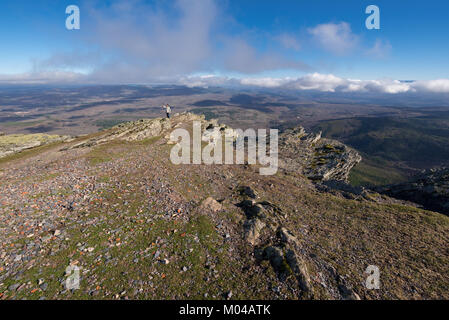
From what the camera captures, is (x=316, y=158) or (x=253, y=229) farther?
(x=316, y=158)

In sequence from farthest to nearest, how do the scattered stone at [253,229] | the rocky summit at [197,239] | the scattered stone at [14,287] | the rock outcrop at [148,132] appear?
the rock outcrop at [148,132], the scattered stone at [253,229], the rocky summit at [197,239], the scattered stone at [14,287]

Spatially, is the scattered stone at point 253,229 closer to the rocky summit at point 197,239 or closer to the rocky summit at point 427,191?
the rocky summit at point 197,239

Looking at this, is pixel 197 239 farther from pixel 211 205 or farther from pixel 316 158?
pixel 316 158

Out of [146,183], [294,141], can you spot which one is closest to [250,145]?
[294,141]

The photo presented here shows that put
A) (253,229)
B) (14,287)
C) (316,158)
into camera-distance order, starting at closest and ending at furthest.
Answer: (14,287) < (253,229) < (316,158)

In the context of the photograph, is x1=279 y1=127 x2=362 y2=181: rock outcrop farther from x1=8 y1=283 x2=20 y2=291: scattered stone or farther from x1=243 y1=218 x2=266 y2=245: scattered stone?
x1=8 y1=283 x2=20 y2=291: scattered stone

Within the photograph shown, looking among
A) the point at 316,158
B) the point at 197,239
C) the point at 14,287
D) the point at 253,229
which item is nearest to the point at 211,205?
the point at 197,239

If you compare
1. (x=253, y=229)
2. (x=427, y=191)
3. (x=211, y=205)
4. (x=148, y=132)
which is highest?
(x=148, y=132)

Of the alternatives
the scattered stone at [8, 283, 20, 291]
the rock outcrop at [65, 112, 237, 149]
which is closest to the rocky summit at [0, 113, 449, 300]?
the scattered stone at [8, 283, 20, 291]


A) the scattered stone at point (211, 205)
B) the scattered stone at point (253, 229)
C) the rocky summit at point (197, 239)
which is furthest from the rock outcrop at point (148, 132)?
the scattered stone at point (253, 229)
